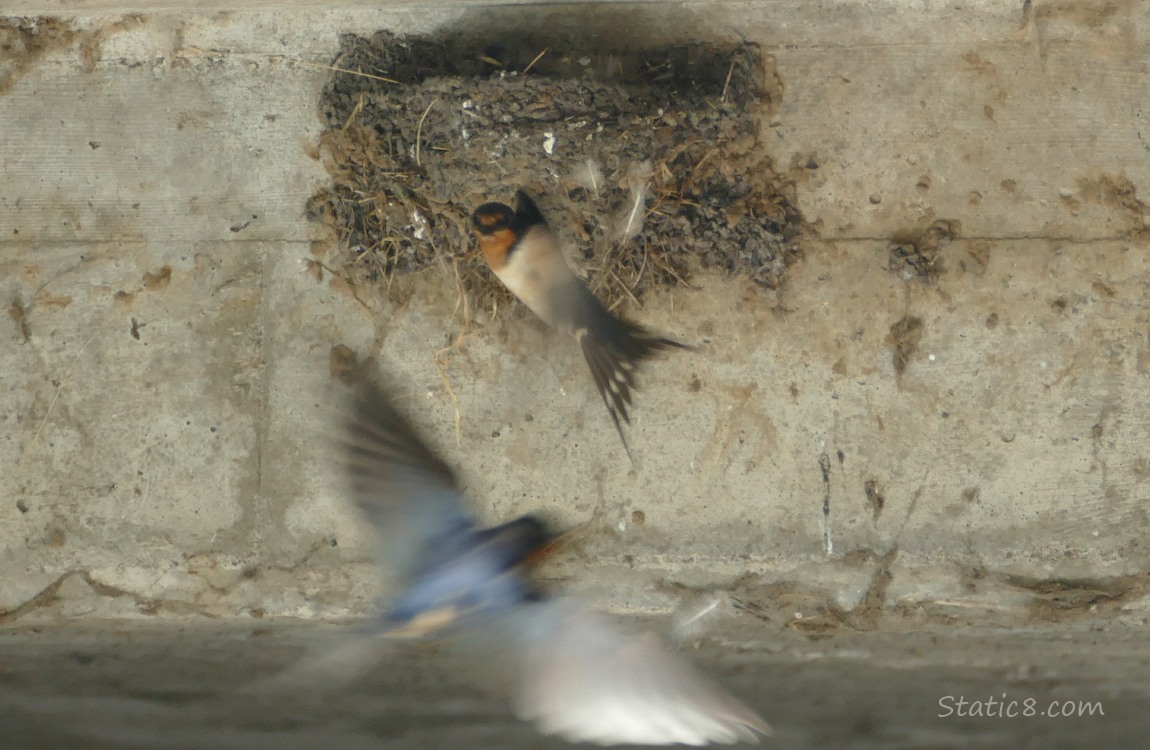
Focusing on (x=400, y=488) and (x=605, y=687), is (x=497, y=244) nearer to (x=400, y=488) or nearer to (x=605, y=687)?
(x=400, y=488)

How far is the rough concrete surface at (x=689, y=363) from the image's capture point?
2.71 m

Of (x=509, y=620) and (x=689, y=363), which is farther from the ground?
(x=689, y=363)

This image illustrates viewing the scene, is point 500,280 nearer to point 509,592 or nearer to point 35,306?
point 509,592

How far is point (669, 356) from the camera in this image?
2740mm

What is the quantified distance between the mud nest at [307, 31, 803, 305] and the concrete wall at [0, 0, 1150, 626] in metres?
0.09

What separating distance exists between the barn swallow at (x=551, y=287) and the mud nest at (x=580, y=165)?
11 centimetres

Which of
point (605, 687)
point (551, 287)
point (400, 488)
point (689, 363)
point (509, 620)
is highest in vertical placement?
point (551, 287)

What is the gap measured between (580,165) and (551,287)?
0.35m

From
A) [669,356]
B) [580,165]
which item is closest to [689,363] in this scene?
[669,356]

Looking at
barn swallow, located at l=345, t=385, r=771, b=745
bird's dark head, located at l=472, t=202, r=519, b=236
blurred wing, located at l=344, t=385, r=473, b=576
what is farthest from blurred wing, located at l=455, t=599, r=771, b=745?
bird's dark head, located at l=472, t=202, r=519, b=236

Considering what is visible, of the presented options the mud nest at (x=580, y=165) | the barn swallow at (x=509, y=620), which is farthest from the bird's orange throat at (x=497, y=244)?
the barn swallow at (x=509, y=620)

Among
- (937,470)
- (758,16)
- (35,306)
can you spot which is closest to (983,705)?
(937,470)

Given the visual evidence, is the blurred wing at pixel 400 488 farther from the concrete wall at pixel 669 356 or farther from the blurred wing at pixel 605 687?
the blurred wing at pixel 605 687

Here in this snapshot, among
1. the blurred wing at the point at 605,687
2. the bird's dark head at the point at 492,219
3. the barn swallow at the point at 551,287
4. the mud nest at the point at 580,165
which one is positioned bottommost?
the blurred wing at the point at 605,687
